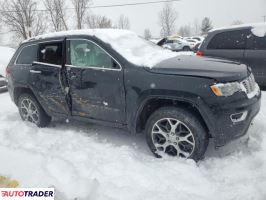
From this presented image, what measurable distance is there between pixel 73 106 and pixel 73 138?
20.3 inches

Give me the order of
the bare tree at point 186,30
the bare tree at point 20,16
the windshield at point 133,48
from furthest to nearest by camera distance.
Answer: the bare tree at point 186,30
the bare tree at point 20,16
the windshield at point 133,48

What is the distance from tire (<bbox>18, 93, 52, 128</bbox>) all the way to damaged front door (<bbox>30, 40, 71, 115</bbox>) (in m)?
0.29

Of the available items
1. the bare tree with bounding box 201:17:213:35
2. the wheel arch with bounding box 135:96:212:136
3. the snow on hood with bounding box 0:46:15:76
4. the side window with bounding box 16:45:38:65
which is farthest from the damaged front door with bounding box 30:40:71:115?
the bare tree with bounding box 201:17:213:35

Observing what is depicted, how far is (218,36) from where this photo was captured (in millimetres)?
7359

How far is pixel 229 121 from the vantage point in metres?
3.42

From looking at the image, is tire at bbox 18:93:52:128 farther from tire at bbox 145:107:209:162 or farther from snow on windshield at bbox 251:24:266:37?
snow on windshield at bbox 251:24:266:37

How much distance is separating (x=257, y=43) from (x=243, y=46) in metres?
0.31

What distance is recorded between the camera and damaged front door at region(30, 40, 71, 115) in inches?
185

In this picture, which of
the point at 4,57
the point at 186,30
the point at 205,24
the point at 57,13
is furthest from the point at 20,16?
the point at 186,30

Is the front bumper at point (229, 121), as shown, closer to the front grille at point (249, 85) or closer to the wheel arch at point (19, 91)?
the front grille at point (249, 85)

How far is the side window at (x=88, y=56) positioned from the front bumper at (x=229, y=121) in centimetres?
149

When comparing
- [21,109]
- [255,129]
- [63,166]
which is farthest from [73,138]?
[255,129]

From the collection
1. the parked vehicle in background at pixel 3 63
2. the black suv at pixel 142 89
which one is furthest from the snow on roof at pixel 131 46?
the parked vehicle in background at pixel 3 63

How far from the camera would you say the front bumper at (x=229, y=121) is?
11.2 feet
